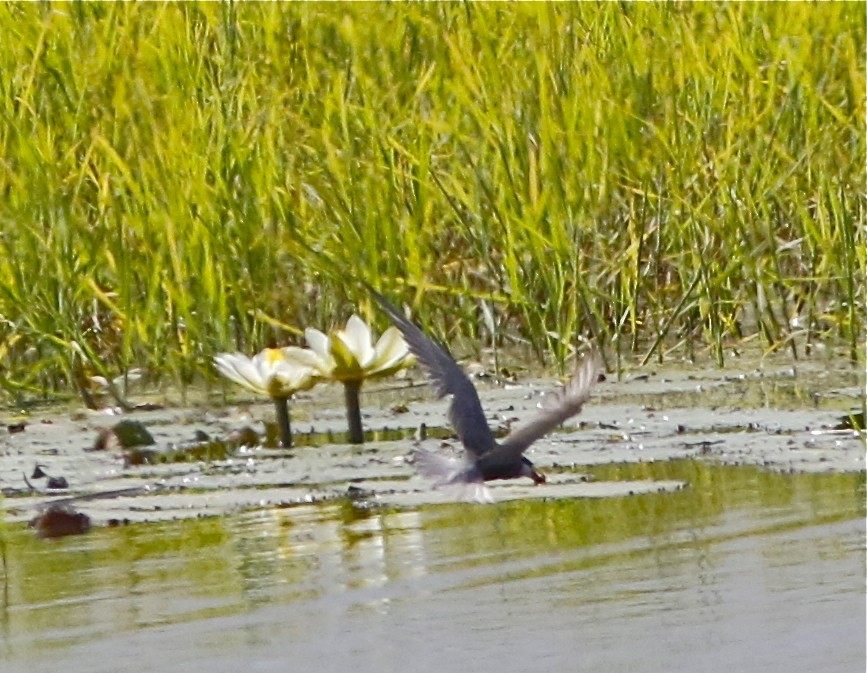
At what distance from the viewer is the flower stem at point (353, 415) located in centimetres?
438

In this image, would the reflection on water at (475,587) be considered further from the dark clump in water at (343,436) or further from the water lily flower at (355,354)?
the dark clump in water at (343,436)

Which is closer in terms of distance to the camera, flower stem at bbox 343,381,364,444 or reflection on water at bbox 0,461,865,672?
reflection on water at bbox 0,461,865,672

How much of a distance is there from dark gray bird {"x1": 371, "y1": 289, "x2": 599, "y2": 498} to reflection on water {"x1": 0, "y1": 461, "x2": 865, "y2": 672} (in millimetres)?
137

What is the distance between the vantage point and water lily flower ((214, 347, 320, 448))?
4328 millimetres

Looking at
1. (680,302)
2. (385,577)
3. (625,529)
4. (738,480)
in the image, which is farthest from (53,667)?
(680,302)

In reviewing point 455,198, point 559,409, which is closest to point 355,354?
point 559,409

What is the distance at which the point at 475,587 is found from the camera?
313 cm

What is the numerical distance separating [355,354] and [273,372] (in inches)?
7.4

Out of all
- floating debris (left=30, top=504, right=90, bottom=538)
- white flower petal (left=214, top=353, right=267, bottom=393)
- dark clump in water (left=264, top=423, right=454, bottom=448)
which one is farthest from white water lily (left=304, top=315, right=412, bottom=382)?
floating debris (left=30, top=504, right=90, bottom=538)

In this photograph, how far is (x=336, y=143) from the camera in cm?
593

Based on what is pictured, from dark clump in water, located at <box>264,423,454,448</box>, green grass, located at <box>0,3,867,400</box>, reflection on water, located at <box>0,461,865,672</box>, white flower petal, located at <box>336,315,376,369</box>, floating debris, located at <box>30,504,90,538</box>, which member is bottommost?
reflection on water, located at <box>0,461,865,672</box>

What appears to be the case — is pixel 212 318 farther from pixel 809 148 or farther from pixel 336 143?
pixel 809 148

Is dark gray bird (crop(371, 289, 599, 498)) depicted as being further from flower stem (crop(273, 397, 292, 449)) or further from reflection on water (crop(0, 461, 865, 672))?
flower stem (crop(273, 397, 292, 449))

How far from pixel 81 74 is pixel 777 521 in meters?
3.15
